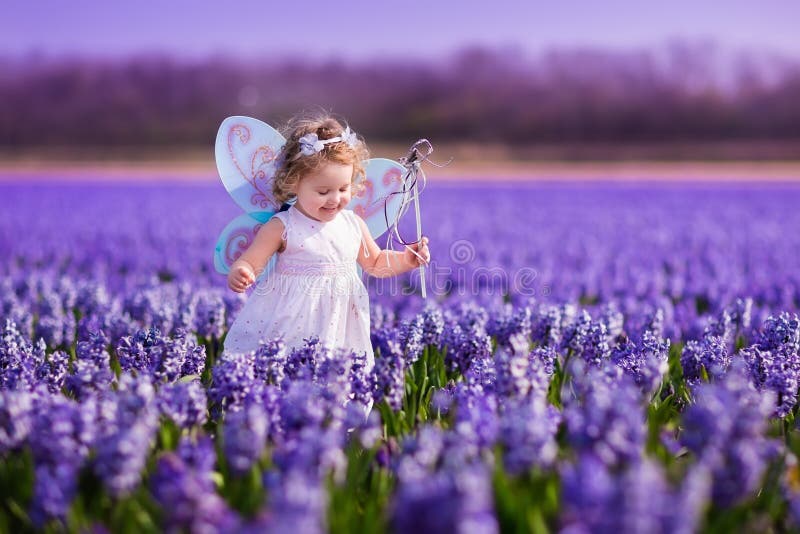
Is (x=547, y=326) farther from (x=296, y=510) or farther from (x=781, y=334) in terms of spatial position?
(x=296, y=510)

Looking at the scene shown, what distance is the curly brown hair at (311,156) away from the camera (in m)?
4.13

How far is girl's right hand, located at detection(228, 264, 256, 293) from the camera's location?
12.9ft

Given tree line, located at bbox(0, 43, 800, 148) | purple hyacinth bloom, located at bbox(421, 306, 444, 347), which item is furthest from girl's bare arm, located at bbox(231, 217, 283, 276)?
tree line, located at bbox(0, 43, 800, 148)

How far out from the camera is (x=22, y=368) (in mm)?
3635

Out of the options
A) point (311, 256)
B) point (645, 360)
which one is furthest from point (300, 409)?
point (645, 360)

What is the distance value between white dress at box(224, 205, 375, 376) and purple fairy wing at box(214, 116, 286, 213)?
0.31 metres

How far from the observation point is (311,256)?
4219 millimetres

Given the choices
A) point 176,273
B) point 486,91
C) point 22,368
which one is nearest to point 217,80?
point 486,91

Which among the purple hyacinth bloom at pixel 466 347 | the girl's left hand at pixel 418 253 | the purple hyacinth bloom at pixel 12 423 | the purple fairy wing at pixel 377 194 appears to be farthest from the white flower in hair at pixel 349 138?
the purple hyacinth bloom at pixel 12 423

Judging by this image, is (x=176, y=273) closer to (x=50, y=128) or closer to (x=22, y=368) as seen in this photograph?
(x=22, y=368)

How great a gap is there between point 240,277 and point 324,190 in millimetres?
663

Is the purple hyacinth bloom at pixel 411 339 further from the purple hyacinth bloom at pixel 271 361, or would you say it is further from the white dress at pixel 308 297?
the purple hyacinth bloom at pixel 271 361

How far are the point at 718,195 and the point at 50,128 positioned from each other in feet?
202

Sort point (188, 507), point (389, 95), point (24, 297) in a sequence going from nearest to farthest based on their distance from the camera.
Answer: point (188, 507)
point (24, 297)
point (389, 95)
